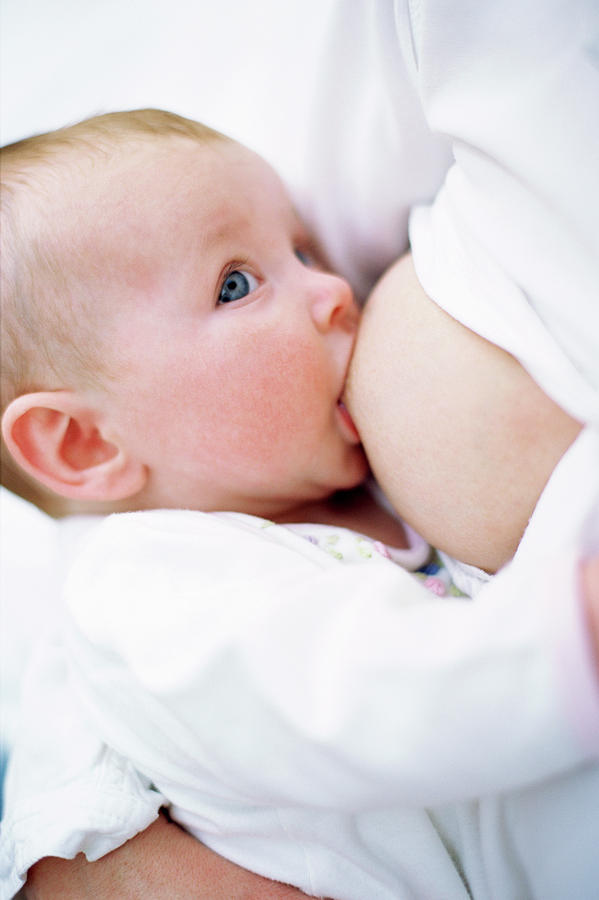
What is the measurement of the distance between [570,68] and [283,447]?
51 centimetres

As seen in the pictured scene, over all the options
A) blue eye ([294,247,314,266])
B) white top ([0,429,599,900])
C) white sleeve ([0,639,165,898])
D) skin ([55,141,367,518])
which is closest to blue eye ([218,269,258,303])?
skin ([55,141,367,518])

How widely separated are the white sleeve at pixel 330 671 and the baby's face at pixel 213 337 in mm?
163

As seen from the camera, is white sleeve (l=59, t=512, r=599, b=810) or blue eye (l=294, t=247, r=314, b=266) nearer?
white sleeve (l=59, t=512, r=599, b=810)

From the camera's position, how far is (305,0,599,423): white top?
68 cm

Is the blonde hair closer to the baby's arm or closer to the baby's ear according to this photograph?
the baby's ear

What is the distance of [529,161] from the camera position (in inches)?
27.1

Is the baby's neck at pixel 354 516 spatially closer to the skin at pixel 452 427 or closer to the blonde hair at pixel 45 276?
the skin at pixel 452 427

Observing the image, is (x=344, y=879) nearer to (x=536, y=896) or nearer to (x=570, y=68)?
(x=536, y=896)

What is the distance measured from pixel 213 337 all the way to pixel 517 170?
0.40 metres

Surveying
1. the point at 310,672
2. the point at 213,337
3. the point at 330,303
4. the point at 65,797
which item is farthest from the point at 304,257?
the point at 65,797

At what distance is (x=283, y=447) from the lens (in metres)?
0.94

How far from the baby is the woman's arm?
0.8 inches

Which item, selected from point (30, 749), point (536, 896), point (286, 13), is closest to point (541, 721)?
point (536, 896)

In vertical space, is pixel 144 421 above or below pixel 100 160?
below
